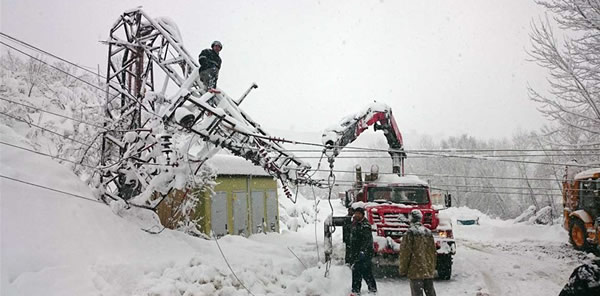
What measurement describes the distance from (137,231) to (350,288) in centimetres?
486

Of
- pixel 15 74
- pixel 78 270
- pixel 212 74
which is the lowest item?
pixel 78 270

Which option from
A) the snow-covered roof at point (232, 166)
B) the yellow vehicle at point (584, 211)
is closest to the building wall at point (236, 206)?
the snow-covered roof at point (232, 166)

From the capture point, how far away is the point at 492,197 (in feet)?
177

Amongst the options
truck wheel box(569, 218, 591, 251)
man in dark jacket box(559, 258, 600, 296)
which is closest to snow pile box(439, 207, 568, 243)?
truck wheel box(569, 218, 591, 251)

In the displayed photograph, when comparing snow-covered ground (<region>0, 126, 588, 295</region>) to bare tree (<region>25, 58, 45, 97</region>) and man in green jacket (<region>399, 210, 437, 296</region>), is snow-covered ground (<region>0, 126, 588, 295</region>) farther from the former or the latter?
bare tree (<region>25, 58, 45, 97</region>)

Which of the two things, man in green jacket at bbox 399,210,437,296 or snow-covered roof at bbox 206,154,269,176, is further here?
snow-covered roof at bbox 206,154,269,176

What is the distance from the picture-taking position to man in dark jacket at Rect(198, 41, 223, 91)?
935 centimetres

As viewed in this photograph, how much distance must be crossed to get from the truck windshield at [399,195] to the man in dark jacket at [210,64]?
19.4 feet

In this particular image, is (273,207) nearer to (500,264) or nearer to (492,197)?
(500,264)

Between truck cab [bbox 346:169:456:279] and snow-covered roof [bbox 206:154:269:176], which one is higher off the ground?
snow-covered roof [bbox 206:154:269:176]

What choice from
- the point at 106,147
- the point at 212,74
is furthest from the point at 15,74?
the point at 212,74

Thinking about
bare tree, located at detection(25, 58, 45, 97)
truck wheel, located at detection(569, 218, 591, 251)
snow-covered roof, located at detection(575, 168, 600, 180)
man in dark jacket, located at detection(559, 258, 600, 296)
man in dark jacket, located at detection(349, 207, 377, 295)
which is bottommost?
truck wheel, located at detection(569, 218, 591, 251)

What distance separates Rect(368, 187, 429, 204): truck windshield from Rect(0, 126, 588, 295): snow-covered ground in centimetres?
236

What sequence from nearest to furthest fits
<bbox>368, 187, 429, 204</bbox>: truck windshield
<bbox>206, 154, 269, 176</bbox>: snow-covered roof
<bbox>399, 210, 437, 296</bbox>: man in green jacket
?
<bbox>399, 210, 437, 296</bbox>: man in green jacket < <bbox>368, 187, 429, 204</bbox>: truck windshield < <bbox>206, 154, 269, 176</bbox>: snow-covered roof
